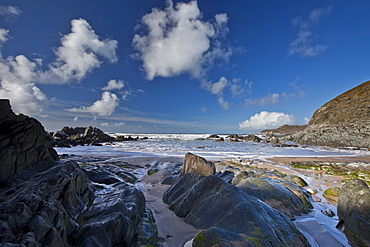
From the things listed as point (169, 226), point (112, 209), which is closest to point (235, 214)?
point (169, 226)

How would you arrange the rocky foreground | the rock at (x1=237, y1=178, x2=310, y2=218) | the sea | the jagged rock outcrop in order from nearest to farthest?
the rocky foreground → the rock at (x1=237, y1=178, x2=310, y2=218) → the sea → the jagged rock outcrop

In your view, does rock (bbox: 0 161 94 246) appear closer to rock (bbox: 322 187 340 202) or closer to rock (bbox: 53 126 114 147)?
rock (bbox: 322 187 340 202)

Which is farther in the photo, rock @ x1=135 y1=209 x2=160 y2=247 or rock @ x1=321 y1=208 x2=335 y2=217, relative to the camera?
rock @ x1=321 y1=208 x2=335 y2=217

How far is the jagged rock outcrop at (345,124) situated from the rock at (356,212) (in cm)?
4280

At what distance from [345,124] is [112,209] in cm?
5647

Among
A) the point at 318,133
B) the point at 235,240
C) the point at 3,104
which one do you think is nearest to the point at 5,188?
the point at 3,104

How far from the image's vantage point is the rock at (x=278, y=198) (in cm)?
561

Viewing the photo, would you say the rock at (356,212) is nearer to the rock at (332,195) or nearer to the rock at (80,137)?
the rock at (332,195)

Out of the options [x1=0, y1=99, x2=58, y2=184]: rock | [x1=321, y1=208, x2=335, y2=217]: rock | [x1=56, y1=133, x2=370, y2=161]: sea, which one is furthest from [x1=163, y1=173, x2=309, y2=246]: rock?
[x1=56, y1=133, x2=370, y2=161]: sea

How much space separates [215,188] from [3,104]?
21.5 ft

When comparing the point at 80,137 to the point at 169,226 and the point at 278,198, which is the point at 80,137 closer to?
the point at 169,226

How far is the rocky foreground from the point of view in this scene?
2.67 m

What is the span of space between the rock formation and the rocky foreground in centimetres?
1

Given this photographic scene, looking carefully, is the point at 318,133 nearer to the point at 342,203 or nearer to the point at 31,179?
the point at 342,203
